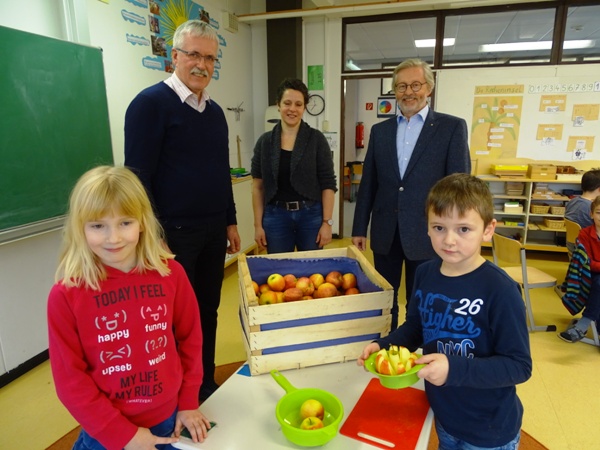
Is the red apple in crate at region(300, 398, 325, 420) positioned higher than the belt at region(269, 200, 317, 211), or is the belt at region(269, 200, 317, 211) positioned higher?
the belt at region(269, 200, 317, 211)

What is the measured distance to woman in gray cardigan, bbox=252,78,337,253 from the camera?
213 cm

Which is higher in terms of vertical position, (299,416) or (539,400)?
(299,416)

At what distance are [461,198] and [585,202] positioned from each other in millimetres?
2916

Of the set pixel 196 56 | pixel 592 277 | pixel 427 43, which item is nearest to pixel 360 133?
pixel 427 43

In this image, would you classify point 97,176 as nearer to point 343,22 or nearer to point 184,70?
point 184,70

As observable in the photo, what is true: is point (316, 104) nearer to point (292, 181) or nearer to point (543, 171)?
point (543, 171)

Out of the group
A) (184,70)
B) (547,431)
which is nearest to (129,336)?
(184,70)

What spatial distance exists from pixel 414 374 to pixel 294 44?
4.66 metres

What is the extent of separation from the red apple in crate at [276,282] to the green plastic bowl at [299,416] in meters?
0.34

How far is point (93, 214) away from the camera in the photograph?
94 centimetres

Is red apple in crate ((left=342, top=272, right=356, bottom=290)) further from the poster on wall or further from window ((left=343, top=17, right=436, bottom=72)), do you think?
window ((left=343, top=17, right=436, bottom=72))

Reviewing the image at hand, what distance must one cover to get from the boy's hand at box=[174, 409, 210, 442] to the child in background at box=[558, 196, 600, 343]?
8.69 ft

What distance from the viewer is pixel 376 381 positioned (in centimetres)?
107

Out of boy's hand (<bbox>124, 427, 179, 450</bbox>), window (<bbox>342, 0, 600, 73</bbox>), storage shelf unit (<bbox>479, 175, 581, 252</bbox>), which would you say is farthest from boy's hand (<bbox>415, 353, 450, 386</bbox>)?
window (<bbox>342, 0, 600, 73</bbox>)
